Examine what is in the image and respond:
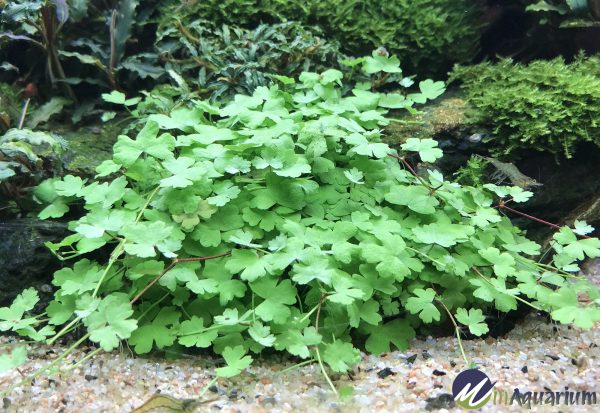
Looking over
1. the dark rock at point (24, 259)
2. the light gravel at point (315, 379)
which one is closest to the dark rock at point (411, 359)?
the light gravel at point (315, 379)

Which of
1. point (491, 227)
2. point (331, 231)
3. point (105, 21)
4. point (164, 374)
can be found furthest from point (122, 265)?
point (105, 21)

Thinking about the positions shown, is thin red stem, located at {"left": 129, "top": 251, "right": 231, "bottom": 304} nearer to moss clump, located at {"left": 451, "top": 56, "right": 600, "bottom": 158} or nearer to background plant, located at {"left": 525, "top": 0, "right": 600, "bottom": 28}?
moss clump, located at {"left": 451, "top": 56, "right": 600, "bottom": 158}

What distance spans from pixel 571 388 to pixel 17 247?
2801 mm

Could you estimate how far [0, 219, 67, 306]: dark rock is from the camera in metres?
2.94

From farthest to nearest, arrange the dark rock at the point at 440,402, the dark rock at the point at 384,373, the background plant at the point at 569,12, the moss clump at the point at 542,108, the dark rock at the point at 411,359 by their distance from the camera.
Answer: the background plant at the point at 569,12, the moss clump at the point at 542,108, the dark rock at the point at 411,359, the dark rock at the point at 384,373, the dark rock at the point at 440,402

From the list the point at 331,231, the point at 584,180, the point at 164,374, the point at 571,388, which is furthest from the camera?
the point at 584,180

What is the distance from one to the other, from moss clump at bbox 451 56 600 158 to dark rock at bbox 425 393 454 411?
191 cm

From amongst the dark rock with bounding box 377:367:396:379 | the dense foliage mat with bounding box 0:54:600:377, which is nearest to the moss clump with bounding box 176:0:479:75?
the dense foliage mat with bounding box 0:54:600:377

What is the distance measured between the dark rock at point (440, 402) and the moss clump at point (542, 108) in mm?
1907

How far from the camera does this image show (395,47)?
171 inches

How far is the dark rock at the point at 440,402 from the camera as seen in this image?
2066 mm

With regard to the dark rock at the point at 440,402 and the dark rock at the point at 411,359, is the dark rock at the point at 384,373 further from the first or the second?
the dark rock at the point at 440,402

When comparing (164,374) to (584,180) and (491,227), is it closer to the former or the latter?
(491,227)

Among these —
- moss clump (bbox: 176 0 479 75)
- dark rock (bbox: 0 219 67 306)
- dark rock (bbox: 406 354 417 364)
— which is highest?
moss clump (bbox: 176 0 479 75)
